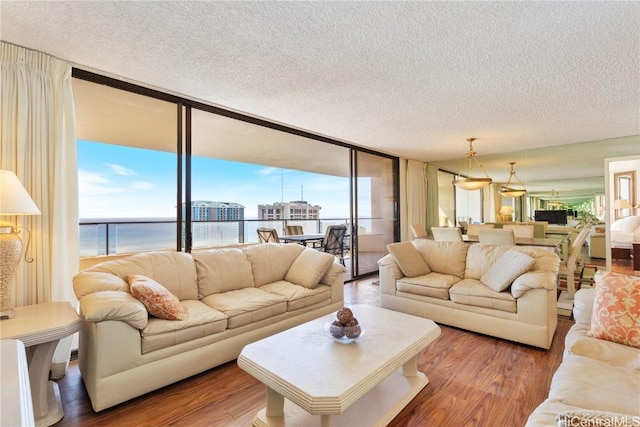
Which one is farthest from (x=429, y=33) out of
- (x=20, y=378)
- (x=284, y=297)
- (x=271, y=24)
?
(x=20, y=378)

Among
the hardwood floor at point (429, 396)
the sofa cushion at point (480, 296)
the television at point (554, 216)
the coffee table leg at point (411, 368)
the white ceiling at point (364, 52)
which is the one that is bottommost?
the hardwood floor at point (429, 396)

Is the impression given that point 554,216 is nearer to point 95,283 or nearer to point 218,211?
point 218,211

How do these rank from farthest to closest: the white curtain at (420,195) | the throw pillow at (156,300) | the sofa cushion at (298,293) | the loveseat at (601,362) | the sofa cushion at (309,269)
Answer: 1. the white curtain at (420,195)
2. the sofa cushion at (309,269)
3. the sofa cushion at (298,293)
4. the throw pillow at (156,300)
5. the loveseat at (601,362)

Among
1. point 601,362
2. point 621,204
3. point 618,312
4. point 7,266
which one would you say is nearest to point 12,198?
point 7,266

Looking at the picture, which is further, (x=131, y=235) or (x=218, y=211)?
(x=218, y=211)

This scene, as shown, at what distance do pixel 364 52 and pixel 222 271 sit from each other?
231 centimetres

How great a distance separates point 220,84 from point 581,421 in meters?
3.11

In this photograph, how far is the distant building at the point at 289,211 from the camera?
298 inches

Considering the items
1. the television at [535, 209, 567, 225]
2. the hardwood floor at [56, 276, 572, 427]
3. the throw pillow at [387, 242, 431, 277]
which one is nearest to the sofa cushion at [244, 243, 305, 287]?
the hardwood floor at [56, 276, 572, 427]

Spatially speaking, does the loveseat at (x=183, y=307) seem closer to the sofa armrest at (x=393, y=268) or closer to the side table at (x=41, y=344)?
the side table at (x=41, y=344)

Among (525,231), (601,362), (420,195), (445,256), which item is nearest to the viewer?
(601,362)

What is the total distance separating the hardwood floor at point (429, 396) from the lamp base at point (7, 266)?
67 cm

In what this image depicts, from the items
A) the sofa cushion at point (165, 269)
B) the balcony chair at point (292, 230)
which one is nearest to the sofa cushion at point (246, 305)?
the sofa cushion at point (165, 269)

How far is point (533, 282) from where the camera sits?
2.60 m
